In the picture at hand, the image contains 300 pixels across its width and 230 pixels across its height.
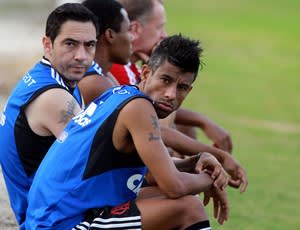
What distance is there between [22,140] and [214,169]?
1225mm

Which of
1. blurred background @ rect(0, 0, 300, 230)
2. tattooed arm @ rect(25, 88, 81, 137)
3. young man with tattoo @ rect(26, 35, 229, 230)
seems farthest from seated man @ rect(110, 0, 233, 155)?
young man with tattoo @ rect(26, 35, 229, 230)

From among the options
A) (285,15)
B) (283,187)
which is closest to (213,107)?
(283,187)

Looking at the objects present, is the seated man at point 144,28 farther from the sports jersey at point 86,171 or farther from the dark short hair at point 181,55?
the sports jersey at point 86,171

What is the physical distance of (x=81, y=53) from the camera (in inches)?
267

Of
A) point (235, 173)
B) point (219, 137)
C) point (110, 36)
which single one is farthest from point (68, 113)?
point (219, 137)

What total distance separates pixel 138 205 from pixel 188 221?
0.31m

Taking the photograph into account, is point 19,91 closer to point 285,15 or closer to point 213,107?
point 213,107

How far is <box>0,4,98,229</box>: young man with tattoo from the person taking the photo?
6.28 metres

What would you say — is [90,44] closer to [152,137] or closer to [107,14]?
[107,14]

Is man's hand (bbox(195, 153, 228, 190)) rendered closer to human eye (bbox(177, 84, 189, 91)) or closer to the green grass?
human eye (bbox(177, 84, 189, 91))

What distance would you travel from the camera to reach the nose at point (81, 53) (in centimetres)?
671

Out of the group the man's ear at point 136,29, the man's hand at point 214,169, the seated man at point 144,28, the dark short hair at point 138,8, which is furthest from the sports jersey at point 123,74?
the man's hand at point 214,169

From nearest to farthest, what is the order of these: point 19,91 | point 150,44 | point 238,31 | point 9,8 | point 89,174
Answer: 1. point 89,174
2. point 19,91
3. point 150,44
4. point 9,8
5. point 238,31

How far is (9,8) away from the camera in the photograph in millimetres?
28922
